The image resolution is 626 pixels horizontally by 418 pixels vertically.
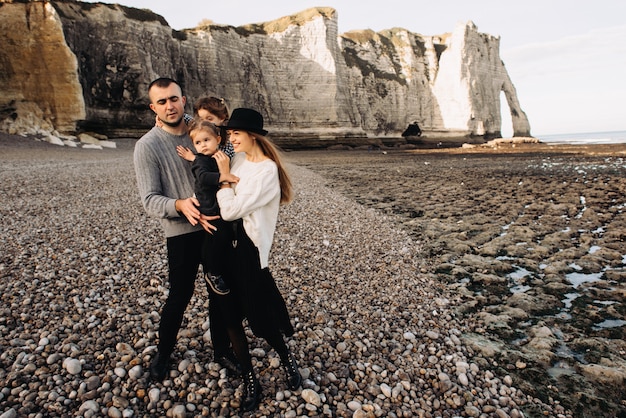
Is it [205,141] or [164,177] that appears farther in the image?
[164,177]

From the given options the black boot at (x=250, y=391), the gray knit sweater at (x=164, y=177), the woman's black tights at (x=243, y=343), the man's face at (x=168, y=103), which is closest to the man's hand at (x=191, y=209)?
the gray knit sweater at (x=164, y=177)

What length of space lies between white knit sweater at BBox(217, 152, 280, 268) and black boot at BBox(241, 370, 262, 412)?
1.08 m

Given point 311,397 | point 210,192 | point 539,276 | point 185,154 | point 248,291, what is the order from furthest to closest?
1. point 539,276
2. point 311,397
3. point 185,154
4. point 248,291
5. point 210,192

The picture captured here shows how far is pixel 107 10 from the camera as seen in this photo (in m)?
38.1

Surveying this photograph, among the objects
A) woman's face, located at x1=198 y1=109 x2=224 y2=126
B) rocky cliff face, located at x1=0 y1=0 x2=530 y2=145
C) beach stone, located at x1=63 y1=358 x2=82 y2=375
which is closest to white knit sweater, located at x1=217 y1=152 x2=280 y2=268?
woman's face, located at x1=198 y1=109 x2=224 y2=126

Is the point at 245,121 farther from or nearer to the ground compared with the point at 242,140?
farther from the ground

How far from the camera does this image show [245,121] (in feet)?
9.92

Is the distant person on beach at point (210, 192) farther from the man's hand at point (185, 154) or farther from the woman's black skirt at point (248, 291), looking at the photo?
the man's hand at point (185, 154)

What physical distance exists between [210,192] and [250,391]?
1864mm

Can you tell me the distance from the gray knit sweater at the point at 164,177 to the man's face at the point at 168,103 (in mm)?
156

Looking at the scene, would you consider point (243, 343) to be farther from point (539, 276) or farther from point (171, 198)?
point (539, 276)

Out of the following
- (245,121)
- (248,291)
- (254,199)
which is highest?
(245,121)

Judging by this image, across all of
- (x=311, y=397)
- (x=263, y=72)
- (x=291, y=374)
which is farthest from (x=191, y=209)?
(x=263, y=72)

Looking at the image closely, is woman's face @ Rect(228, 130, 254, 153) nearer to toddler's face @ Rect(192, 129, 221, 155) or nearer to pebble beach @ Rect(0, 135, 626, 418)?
toddler's face @ Rect(192, 129, 221, 155)
